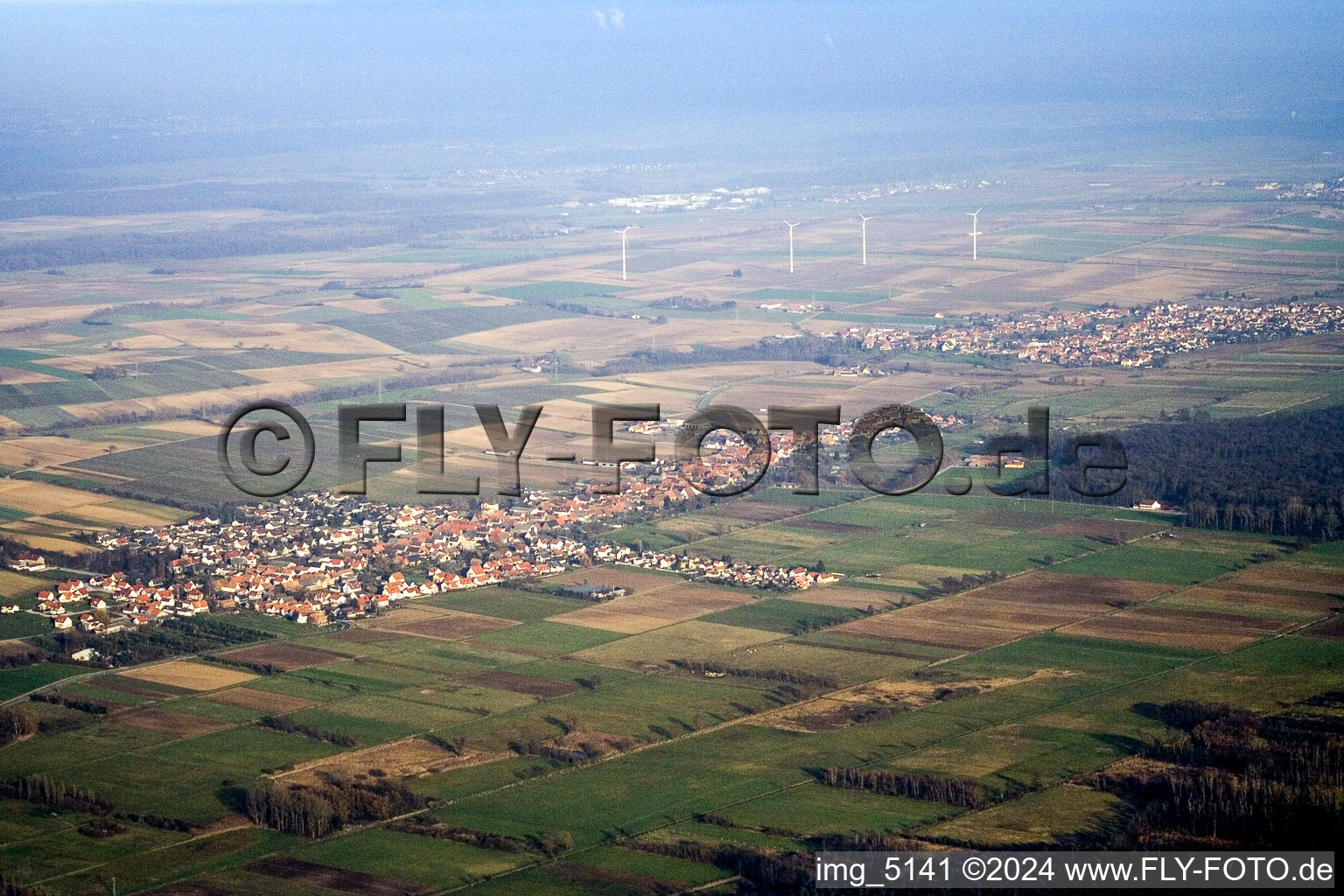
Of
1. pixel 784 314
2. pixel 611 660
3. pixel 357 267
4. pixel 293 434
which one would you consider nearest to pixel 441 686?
pixel 611 660

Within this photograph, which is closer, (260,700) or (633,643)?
(260,700)

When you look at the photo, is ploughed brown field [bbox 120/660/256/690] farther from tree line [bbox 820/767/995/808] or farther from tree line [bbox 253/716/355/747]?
tree line [bbox 820/767/995/808]

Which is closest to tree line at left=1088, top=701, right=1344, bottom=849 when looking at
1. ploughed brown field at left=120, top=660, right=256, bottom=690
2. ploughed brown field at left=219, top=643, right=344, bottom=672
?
ploughed brown field at left=219, top=643, right=344, bottom=672

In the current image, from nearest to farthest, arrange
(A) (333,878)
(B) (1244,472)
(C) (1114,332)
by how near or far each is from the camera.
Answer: (A) (333,878) < (B) (1244,472) < (C) (1114,332)

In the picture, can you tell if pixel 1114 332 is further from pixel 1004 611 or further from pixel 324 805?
pixel 324 805

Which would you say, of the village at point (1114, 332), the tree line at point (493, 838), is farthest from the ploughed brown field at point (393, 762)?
the village at point (1114, 332)

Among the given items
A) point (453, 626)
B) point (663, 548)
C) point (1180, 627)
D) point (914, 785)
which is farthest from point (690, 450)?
point (914, 785)
